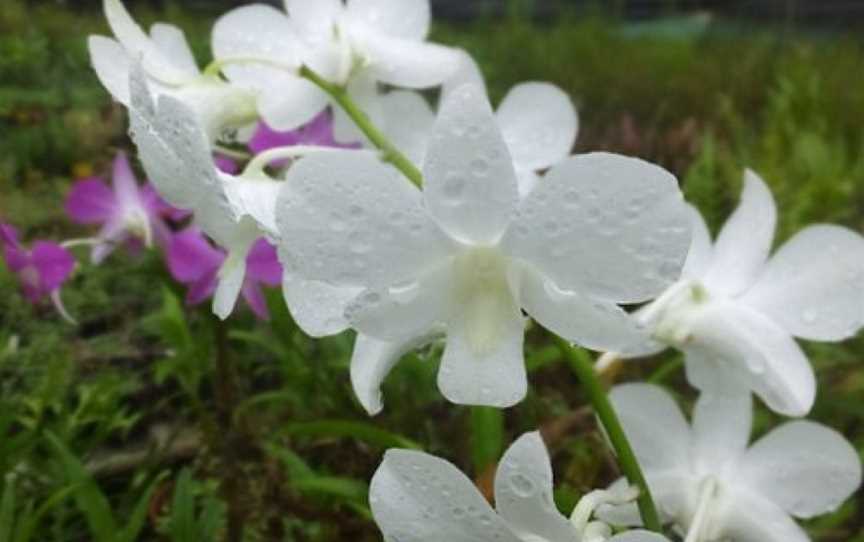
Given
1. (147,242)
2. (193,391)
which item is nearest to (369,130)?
(147,242)

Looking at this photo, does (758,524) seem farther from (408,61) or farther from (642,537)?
(408,61)

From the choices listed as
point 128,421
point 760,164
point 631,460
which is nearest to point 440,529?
point 631,460

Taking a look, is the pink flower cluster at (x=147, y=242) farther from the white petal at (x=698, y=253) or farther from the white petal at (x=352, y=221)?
the white petal at (x=352, y=221)

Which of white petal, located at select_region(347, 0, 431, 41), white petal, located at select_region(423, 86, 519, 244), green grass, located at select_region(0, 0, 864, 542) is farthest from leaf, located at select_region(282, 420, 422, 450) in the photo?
white petal, located at select_region(423, 86, 519, 244)

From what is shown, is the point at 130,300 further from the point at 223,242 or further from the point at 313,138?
the point at 223,242

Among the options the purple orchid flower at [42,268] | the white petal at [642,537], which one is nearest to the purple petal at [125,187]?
the purple orchid flower at [42,268]

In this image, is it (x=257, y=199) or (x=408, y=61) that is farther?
(x=408, y=61)

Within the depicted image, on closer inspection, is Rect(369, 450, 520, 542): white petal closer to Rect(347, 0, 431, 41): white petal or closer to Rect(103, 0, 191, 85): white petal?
Rect(103, 0, 191, 85): white petal
